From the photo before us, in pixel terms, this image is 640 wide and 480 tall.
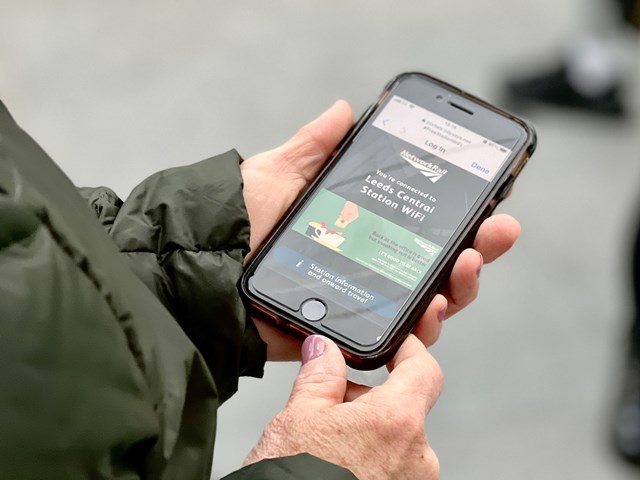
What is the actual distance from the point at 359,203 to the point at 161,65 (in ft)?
3.30

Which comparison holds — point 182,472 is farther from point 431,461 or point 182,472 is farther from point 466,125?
point 466,125

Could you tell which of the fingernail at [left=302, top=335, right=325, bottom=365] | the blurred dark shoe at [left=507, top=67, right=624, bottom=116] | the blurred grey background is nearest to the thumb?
the fingernail at [left=302, top=335, right=325, bottom=365]

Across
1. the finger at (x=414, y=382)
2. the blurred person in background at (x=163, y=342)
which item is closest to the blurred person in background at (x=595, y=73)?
the blurred person in background at (x=163, y=342)

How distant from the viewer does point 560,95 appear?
1855 millimetres

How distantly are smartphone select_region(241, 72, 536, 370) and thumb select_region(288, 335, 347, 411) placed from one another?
0.04m

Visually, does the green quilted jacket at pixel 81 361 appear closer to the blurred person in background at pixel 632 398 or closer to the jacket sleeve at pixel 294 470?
the jacket sleeve at pixel 294 470

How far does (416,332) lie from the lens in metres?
0.83

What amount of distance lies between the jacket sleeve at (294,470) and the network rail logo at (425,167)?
349 millimetres

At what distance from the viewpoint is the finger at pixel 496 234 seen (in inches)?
33.8

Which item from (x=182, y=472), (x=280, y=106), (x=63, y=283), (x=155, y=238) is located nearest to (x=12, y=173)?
(x=63, y=283)

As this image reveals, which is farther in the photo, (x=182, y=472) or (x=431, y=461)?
(x=431, y=461)

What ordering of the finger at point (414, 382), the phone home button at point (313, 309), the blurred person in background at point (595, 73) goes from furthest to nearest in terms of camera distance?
1. the blurred person in background at point (595, 73)
2. the phone home button at point (313, 309)
3. the finger at point (414, 382)

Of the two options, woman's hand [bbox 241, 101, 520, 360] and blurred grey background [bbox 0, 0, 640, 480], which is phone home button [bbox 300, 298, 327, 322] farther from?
blurred grey background [bbox 0, 0, 640, 480]

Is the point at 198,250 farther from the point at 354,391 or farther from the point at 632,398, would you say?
the point at 632,398
